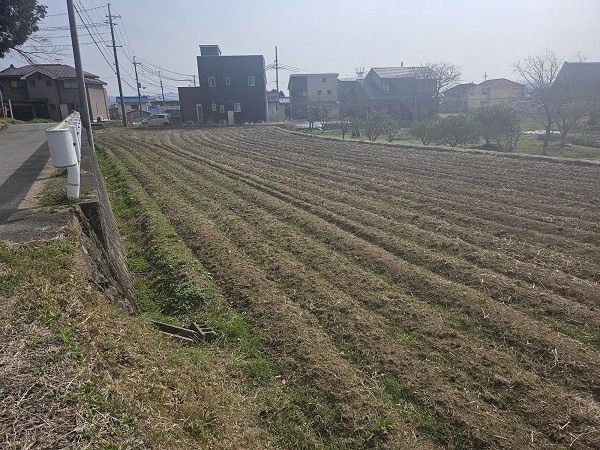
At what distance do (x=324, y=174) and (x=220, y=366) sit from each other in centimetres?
1089

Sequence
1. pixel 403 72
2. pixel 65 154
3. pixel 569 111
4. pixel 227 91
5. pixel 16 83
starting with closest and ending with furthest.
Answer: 1. pixel 65 154
2. pixel 569 111
3. pixel 16 83
4. pixel 227 91
5. pixel 403 72

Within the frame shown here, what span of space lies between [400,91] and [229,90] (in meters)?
20.3

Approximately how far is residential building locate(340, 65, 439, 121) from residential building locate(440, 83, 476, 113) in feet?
24.3

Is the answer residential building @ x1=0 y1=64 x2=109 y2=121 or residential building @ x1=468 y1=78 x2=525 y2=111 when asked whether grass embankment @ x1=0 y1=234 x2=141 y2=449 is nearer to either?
residential building @ x1=0 y1=64 x2=109 y2=121

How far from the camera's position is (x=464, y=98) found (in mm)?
56156

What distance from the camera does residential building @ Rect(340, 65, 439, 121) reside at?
150 feet

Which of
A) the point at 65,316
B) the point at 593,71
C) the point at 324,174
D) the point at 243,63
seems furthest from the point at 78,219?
the point at 593,71

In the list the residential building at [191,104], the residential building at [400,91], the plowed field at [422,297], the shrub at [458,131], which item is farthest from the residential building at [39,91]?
the plowed field at [422,297]

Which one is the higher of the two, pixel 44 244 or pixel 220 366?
pixel 44 244

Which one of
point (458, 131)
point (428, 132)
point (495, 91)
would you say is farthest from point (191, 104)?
point (495, 91)

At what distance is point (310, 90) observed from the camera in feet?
190

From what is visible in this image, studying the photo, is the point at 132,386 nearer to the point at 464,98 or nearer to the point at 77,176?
the point at 77,176

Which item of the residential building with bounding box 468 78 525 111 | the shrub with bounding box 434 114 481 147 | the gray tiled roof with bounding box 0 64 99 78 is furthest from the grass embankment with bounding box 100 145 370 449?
the residential building with bounding box 468 78 525 111

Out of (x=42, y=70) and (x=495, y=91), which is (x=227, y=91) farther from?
(x=495, y=91)
